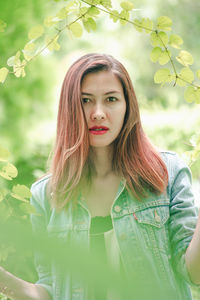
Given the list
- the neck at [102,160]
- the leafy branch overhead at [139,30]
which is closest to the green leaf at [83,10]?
the leafy branch overhead at [139,30]

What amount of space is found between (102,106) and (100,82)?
82 millimetres

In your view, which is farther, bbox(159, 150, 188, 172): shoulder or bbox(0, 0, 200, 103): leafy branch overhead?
bbox(159, 150, 188, 172): shoulder

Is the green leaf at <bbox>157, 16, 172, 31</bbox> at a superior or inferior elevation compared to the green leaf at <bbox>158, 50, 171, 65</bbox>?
superior

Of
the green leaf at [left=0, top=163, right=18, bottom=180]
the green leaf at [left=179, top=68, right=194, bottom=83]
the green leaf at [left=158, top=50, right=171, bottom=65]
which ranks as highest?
the green leaf at [left=158, top=50, right=171, bottom=65]

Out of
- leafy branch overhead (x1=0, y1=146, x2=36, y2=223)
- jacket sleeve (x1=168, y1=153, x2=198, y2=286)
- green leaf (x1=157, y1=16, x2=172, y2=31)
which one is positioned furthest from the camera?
jacket sleeve (x1=168, y1=153, x2=198, y2=286)

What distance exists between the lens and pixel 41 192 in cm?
134

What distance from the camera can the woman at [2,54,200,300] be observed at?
1.15 metres

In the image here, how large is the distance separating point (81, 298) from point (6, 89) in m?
2.60

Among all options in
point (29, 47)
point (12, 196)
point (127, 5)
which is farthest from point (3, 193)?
point (127, 5)

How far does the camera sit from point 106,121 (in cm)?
118

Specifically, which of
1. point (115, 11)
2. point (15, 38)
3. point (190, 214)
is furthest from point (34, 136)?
point (115, 11)

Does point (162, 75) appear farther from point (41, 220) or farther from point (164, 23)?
point (41, 220)

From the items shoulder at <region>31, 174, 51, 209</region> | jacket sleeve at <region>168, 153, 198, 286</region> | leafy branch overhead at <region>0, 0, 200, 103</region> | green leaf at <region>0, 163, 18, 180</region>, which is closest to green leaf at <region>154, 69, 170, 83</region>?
leafy branch overhead at <region>0, 0, 200, 103</region>

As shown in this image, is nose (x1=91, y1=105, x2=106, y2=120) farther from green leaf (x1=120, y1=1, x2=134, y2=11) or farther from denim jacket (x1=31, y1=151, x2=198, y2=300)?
green leaf (x1=120, y1=1, x2=134, y2=11)
